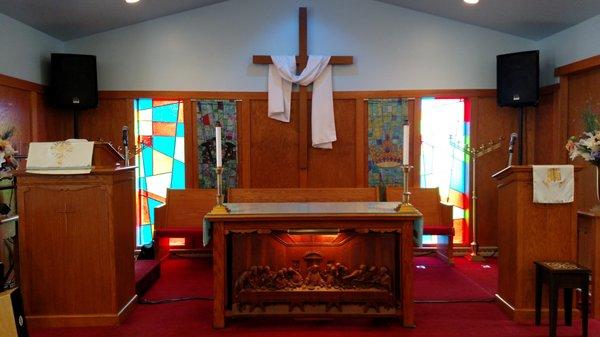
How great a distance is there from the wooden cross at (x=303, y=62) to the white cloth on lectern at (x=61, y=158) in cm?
291

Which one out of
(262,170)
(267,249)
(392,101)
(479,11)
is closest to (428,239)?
(392,101)

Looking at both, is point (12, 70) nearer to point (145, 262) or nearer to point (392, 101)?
point (145, 262)

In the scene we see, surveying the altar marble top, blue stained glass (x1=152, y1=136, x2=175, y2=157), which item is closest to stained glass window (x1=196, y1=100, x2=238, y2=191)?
blue stained glass (x1=152, y1=136, x2=175, y2=157)

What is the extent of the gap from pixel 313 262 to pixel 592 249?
2.11 meters

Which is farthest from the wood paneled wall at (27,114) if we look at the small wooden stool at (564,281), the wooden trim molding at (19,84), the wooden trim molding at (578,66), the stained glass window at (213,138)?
the wooden trim molding at (578,66)

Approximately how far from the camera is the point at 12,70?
479 centimetres

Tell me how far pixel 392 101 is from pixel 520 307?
123 inches

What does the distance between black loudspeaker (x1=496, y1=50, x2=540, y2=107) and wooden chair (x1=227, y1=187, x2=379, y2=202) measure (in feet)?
6.42

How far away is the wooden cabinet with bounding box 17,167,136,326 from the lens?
3371mm

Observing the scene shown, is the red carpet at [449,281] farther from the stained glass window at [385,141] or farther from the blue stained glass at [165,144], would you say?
the blue stained glass at [165,144]

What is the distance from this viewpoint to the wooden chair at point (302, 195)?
16.9ft

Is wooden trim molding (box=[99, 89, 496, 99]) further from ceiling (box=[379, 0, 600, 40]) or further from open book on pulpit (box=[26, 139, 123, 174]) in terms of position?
open book on pulpit (box=[26, 139, 123, 174])

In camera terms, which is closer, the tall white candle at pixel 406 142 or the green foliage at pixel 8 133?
the tall white candle at pixel 406 142

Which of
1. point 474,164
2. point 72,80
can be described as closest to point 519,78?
point 474,164
